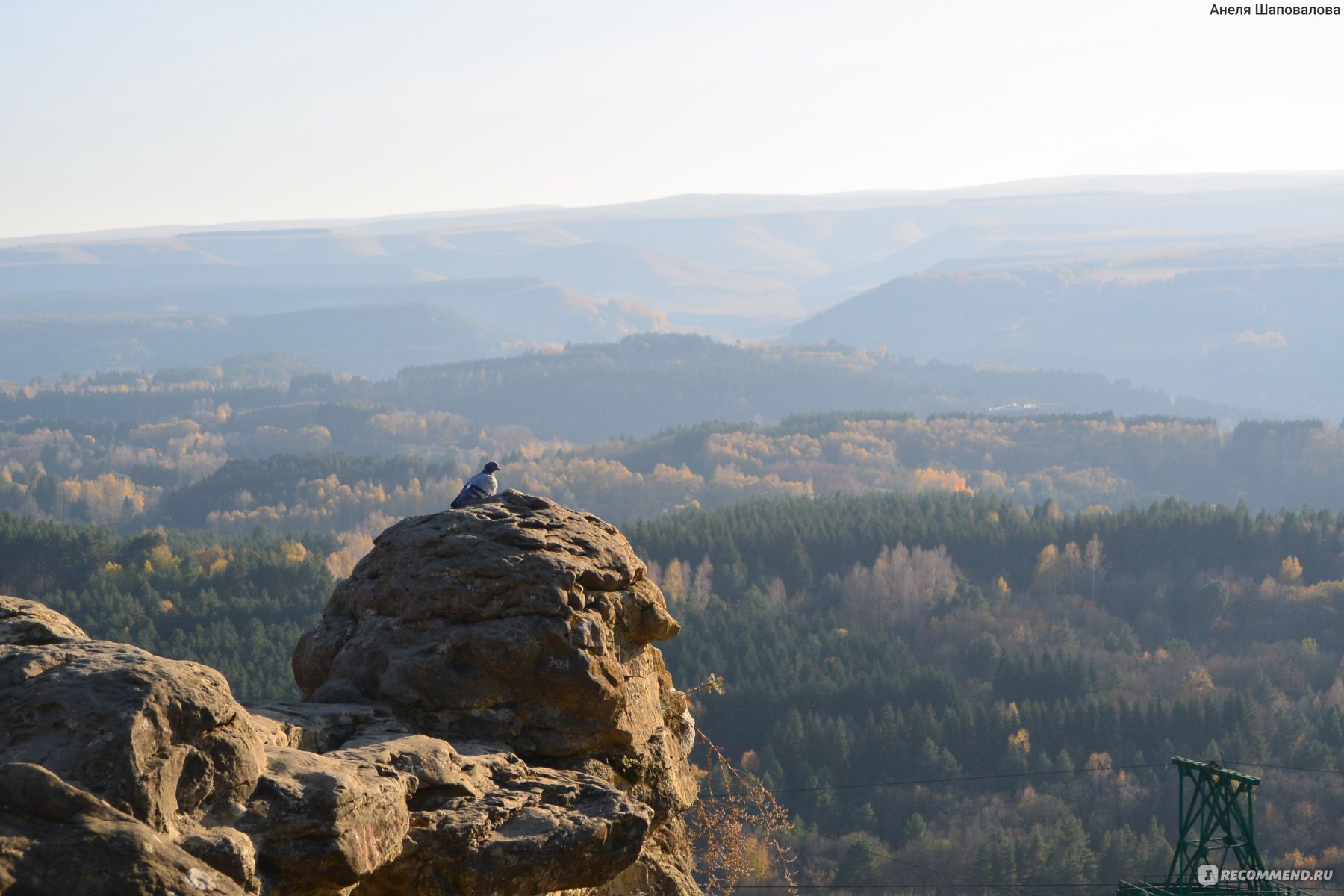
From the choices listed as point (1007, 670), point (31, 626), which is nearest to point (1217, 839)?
point (31, 626)

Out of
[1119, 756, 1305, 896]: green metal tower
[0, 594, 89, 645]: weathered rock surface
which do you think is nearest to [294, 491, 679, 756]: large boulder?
[0, 594, 89, 645]: weathered rock surface

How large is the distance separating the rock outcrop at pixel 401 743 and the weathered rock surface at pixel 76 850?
0.02 m

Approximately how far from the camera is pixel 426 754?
1393 cm

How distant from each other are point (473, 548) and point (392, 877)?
175 inches

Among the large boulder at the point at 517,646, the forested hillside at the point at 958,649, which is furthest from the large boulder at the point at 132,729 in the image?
the forested hillside at the point at 958,649

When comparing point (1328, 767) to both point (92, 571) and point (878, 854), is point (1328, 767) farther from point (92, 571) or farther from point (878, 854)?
point (92, 571)

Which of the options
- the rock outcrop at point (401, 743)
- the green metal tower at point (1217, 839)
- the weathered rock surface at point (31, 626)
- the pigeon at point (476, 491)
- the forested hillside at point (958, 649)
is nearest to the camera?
the rock outcrop at point (401, 743)

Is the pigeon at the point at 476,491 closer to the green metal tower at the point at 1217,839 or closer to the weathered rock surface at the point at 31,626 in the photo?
the weathered rock surface at the point at 31,626

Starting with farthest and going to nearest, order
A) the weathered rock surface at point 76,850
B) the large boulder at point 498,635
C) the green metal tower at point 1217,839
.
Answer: the green metal tower at point 1217,839, the large boulder at point 498,635, the weathered rock surface at point 76,850

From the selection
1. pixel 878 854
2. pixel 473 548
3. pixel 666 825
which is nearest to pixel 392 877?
pixel 473 548

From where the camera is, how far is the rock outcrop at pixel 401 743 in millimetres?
10805

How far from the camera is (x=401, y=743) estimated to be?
13969 millimetres

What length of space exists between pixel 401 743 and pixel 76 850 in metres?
4.29

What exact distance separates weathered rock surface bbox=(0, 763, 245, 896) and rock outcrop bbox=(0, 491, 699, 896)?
2 cm
